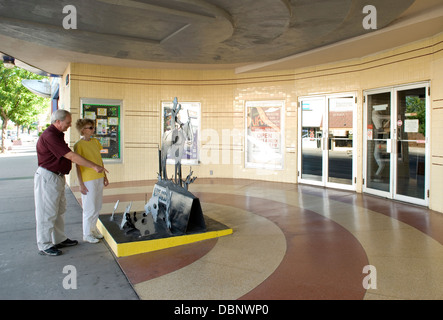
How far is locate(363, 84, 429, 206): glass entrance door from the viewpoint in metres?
7.44

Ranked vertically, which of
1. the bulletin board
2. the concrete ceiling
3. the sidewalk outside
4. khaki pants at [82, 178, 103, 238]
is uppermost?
the concrete ceiling

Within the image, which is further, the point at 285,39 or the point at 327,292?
the point at 285,39

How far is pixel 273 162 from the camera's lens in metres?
11.2

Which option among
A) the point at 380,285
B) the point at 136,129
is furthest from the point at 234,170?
the point at 380,285

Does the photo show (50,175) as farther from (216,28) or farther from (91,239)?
(216,28)

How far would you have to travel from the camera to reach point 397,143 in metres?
7.89

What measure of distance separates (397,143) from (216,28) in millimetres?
4898

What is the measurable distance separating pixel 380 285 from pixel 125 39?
6.02 metres

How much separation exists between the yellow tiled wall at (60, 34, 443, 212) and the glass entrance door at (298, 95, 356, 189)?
25 cm

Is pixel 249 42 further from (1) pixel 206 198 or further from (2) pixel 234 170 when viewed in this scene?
(2) pixel 234 170

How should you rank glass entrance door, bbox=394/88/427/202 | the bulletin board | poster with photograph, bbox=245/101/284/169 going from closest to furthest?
glass entrance door, bbox=394/88/427/202 → the bulletin board → poster with photograph, bbox=245/101/284/169

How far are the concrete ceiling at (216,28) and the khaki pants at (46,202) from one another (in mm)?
2424

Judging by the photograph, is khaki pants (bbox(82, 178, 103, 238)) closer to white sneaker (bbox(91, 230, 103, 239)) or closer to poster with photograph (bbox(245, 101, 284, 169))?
white sneaker (bbox(91, 230, 103, 239))

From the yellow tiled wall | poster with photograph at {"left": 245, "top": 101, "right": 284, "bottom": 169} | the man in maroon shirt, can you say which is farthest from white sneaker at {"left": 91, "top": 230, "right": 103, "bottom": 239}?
poster with photograph at {"left": 245, "top": 101, "right": 284, "bottom": 169}
